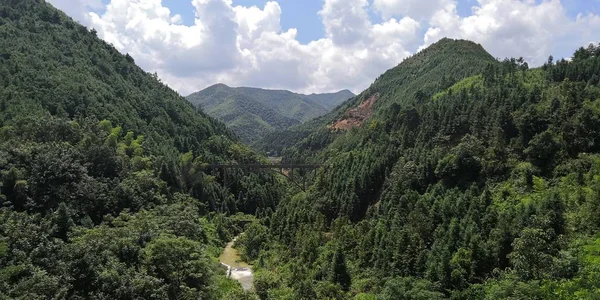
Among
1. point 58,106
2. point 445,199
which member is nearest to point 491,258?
point 445,199

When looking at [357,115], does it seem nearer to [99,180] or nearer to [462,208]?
[99,180]

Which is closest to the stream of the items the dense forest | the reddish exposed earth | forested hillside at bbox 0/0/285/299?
the dense forest

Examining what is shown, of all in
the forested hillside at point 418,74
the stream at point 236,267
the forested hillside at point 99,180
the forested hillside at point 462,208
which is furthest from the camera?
the forested hillside at point 418,74

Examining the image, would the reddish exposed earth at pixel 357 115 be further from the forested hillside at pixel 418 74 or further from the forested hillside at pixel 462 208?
the forested hillside at pixel 462 208

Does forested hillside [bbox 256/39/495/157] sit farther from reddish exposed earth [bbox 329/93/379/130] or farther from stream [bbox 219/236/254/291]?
stream [bbox 219/236/254/291]

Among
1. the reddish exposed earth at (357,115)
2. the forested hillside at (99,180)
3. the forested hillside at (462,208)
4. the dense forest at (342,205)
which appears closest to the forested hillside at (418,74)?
the reddish exposed earth at (357,115)

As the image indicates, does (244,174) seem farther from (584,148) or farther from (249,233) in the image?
(584,148)

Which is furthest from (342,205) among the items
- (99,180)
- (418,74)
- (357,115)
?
(418,74)
